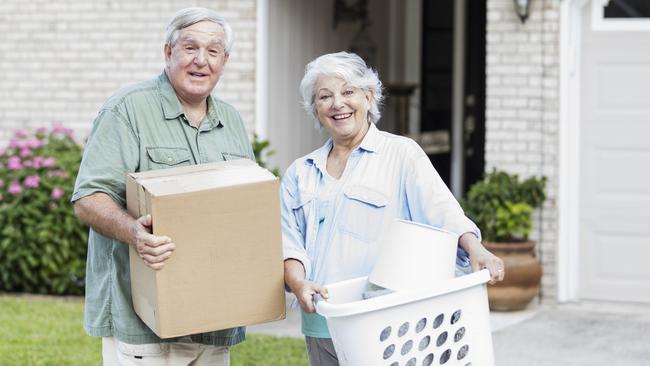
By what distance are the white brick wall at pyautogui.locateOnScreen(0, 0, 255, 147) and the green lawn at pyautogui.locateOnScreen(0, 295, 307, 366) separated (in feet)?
6.73

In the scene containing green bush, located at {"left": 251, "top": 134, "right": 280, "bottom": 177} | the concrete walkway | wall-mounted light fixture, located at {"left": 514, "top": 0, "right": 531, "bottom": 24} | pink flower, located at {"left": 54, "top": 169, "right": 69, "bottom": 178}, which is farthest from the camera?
pink flower, located at {"left": 54, "top": 169, "right": 69, "bottom": 178}

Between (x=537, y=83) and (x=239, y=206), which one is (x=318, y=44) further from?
(x=239, y=206)

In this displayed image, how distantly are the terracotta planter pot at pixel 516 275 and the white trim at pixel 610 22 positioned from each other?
1.68 metres

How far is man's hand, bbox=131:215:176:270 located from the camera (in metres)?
2.90

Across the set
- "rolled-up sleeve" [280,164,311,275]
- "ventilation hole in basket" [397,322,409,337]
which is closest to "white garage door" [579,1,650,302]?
"rolled-up sleeve" [280,164,311,275]

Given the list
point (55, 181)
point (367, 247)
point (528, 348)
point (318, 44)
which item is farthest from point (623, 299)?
point (367, 247)

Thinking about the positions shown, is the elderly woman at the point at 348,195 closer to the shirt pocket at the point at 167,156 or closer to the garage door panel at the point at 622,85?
the shirt pocket at the point at 167,156

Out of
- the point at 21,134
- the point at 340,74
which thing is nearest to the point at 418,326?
the point at 340,74

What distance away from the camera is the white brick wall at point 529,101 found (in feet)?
25.2

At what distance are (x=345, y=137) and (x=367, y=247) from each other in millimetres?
361

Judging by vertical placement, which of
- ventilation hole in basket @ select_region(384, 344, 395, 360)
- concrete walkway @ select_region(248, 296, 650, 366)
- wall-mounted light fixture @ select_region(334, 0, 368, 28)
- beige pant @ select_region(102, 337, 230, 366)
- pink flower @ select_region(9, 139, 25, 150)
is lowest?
concrete walkway @ select_region(248, 296, 650, 366)

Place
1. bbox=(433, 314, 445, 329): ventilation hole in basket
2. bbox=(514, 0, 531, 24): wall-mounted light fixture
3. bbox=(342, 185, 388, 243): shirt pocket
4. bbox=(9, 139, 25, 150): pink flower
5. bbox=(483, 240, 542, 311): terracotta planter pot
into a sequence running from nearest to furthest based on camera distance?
1. bbox=(433, 314, 445, 329): ventilation hole in basket
2. bbox=(342, 185, 388, 243): shirt pocket
3. bbox=(483, 240, 542, 311): terracotta planter pot
4. bbox=(514, 0, 531, 24): wall-mounted light fixture
5. bbox=(9, 139, 25, 150): pink flower

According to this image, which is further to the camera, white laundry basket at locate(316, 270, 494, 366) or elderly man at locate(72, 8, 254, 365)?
elderly man at locate(72, 8, 254, 365)

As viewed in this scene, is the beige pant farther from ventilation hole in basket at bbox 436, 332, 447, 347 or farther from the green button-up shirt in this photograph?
ventilation hole in basket at bbox 436, 332, 447, 347
